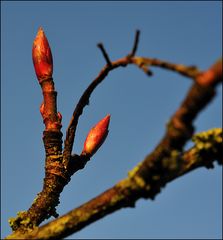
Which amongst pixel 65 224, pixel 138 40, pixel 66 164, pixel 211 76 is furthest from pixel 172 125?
pixel 66 164

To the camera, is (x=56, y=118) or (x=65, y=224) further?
(x=56, y=118)

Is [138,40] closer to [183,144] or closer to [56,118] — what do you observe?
[183,144]

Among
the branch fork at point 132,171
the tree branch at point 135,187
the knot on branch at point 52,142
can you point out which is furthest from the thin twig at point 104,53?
the knot on branch at point 52,142

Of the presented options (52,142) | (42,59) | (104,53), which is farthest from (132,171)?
(42,59)

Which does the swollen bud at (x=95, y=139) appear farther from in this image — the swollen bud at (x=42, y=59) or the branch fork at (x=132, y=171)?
the swollen bud at (x=42, y=59)

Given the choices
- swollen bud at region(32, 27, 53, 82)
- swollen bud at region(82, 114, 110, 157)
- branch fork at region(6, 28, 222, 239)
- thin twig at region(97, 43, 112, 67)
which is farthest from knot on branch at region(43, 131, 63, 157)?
thin twig at region(97, 43, 112, 67)

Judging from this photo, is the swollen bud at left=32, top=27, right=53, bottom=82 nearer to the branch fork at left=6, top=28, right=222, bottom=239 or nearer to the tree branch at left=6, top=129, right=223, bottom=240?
the branch fork at left=6, top=28, right=222, bottom=239
